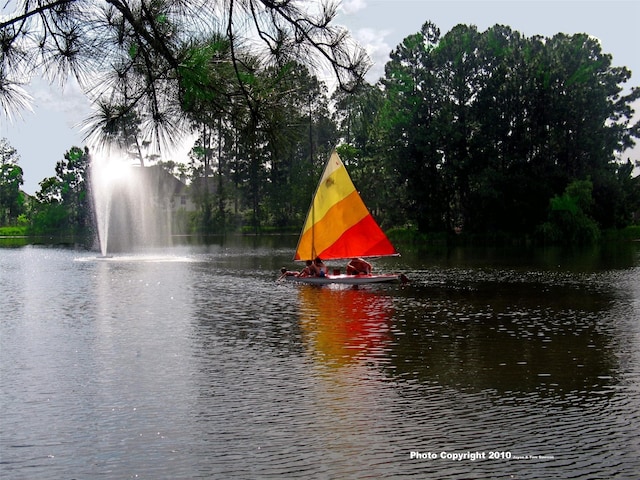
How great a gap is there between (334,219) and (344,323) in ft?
41.1

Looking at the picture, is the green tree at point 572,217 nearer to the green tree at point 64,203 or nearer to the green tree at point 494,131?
the green tree at point 494,131

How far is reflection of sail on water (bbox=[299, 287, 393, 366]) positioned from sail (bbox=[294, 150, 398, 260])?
3.72m

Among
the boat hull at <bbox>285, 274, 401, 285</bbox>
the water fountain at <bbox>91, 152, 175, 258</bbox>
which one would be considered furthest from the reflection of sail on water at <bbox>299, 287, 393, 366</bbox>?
the water fountain at <bbox>91, 152, 175, 258</bbox>

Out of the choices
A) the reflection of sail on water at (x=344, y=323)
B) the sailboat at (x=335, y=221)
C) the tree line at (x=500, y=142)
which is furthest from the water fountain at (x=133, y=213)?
the reflection of sail on water at (x=344, y=323)

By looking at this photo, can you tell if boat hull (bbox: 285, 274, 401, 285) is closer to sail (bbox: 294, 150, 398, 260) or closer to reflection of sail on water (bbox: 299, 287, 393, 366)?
reflection of sail on water (bbox: 299, 287, 393, 366)

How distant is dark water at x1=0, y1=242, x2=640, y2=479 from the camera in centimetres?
948

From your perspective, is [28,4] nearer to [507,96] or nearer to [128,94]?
[128,94]

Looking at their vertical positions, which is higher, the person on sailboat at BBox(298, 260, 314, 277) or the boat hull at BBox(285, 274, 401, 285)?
the person on sailboat at BBox(298, 260, 314, 277)

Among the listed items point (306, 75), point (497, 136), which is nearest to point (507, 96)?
point (497, 136)

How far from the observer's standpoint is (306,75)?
25.3 ft

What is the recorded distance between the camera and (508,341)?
57.4 ft

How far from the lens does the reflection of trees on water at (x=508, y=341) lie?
1363cm

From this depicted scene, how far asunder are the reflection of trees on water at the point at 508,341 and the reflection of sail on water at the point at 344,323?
1.81 feet

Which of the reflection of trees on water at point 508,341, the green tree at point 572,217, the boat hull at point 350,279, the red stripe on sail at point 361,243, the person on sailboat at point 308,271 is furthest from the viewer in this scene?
the green tree at point 572,217
